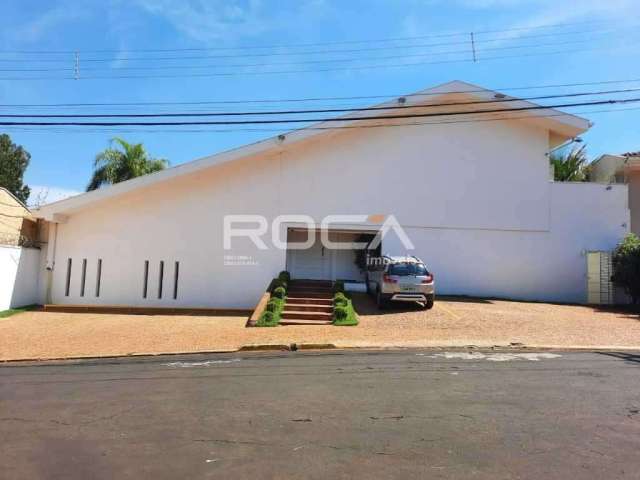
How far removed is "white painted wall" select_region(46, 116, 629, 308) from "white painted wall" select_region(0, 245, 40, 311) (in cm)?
77

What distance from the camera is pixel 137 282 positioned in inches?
727

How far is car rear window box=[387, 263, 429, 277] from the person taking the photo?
15.2m

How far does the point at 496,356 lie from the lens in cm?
945

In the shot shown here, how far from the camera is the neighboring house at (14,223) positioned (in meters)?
17.5

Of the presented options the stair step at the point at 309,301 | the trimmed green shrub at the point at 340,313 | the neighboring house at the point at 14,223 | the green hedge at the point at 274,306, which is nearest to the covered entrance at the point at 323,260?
the green hedge at the point at 274,306

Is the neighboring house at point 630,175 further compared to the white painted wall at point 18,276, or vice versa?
the neighboring house at point 630,175

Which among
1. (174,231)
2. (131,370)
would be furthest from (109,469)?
(174,231)

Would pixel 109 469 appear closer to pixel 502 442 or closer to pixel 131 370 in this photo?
pixel 502 442

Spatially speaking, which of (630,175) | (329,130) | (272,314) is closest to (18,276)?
(272,314)

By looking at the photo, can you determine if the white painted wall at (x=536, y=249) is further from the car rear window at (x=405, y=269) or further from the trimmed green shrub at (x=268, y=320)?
the trimmed green shrub at (x=268, y=320)

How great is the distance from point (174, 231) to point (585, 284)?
15598 millimetres

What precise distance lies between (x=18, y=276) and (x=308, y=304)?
10.2 metres

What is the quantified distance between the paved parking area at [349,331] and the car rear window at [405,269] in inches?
45.5

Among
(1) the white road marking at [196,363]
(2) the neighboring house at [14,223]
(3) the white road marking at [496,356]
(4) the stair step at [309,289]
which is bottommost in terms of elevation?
(1) the white road marking at [196,363]
